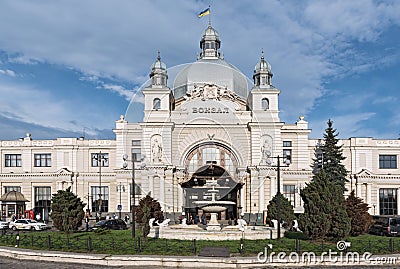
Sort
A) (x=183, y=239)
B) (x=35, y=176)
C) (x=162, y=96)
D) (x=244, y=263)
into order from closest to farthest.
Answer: (x=244, y=263) < (x=183, y=239) < (x=162, y=96) < (x=35, y=176)

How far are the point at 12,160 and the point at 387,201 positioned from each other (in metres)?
49.7

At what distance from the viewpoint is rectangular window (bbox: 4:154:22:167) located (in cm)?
5909

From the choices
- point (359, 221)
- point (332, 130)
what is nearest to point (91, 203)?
point (332, 130)

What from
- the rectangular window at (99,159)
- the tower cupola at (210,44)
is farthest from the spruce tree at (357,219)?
the tower cupola at (210,44)

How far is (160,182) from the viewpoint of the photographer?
50.2 metres

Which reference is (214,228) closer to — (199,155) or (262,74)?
(199,155)

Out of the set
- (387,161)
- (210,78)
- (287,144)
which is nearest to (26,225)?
(210,78)

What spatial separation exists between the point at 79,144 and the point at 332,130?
108 ft

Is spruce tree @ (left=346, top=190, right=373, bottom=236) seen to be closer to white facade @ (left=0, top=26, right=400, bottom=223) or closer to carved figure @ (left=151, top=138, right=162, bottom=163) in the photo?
white facade @ (left=0, top=26, right=400, bottom=223)

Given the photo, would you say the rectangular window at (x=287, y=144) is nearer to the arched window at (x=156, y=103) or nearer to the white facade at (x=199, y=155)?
the white facade at (x=199, y=155)

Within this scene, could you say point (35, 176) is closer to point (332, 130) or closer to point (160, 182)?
point (160, 182)

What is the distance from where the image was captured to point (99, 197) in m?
58.7

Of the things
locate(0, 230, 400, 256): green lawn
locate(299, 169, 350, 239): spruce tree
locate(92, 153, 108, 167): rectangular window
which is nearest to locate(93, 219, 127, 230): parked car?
locate(0, 230, 400, 256): green lawn

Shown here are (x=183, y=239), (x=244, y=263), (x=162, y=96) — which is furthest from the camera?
(x=162, y=96)
